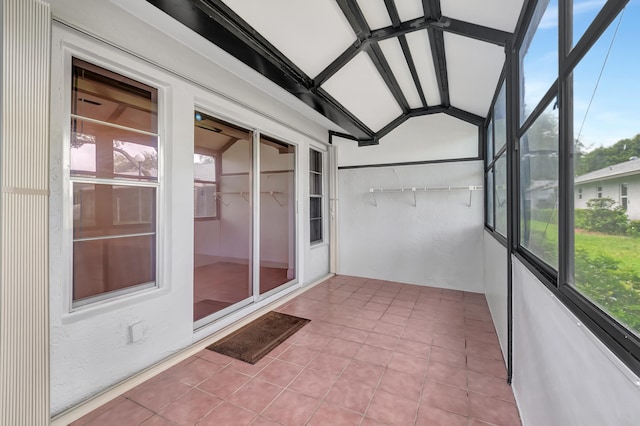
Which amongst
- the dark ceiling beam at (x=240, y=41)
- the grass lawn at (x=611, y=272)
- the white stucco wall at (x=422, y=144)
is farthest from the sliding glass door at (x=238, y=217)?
the grass lawn at (x=611, y=272)

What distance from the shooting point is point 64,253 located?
1.66 meters

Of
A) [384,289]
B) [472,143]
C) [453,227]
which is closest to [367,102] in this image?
[472,143]

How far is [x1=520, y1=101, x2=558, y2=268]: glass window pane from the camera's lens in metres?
1.32

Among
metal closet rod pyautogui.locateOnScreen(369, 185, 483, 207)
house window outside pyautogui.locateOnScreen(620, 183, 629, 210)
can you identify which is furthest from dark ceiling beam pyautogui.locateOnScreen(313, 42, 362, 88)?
house window outside pyautogui.locateOnScreen(620, 183, 629, 210)

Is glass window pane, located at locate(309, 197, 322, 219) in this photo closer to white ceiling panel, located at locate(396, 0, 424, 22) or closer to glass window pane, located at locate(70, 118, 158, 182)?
glass window pane, located at locate(70, 118, 158, 182)

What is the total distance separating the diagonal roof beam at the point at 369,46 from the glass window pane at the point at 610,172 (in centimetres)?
166

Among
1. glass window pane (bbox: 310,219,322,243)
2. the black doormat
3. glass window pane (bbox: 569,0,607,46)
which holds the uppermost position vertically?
glass window pane (bbox: 569,0,607,46)

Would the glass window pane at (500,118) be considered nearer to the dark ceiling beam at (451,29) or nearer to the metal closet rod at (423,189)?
the dark ceiling beam at (451,29)

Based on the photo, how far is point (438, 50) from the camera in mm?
2645

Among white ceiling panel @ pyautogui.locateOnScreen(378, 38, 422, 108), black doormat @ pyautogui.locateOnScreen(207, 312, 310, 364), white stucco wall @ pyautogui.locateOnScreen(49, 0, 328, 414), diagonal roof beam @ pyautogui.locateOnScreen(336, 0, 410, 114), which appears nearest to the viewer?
white stucco wall @ pyautogui.locateOnScreen(49, 0, 328, 414)

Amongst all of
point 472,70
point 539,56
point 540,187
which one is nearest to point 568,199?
point 540,187

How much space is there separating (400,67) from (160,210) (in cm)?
287

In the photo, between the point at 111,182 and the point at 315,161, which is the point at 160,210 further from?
the point at 315,161

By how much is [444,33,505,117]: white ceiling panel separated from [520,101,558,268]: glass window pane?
3.56ft
